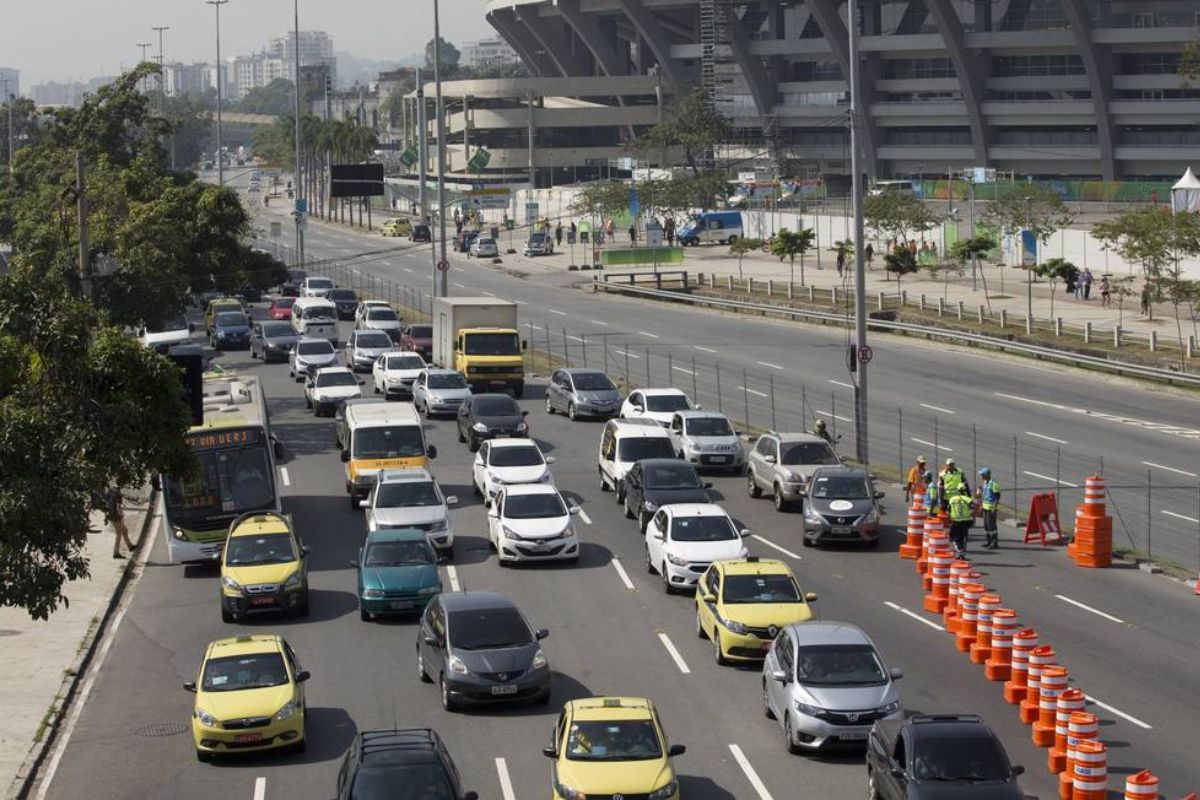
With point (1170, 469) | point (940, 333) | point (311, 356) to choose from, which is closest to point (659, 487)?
point (1170, 469)

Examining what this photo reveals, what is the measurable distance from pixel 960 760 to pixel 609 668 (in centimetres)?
856

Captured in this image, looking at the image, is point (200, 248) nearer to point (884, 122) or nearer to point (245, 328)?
point (245, 328)

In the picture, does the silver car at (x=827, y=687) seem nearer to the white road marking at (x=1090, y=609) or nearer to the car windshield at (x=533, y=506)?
the white road marking at (x=1090, y=609)

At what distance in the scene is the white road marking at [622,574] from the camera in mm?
32812

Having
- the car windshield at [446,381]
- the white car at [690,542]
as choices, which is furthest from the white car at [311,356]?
the white car at [690,542]

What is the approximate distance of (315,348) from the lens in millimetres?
61062

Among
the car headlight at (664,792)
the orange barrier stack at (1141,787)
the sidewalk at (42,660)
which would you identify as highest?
the orange barrier stack at (1141,787)

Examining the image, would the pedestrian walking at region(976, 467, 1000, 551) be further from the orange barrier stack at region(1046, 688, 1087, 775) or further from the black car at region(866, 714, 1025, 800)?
the black car at region(866, 714, 1025, 800)

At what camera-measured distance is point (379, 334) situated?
6425cm

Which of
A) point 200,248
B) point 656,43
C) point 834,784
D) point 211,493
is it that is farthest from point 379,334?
point 656,43

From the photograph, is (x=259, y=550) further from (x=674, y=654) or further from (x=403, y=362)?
(x=403, y=362)

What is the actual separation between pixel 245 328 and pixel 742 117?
309ft

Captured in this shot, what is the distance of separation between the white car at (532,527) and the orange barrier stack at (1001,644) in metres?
10.2

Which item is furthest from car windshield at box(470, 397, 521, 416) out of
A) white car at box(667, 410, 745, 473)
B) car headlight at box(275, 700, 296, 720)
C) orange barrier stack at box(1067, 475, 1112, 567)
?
car headlight at box(275, 700, 296, 720)
